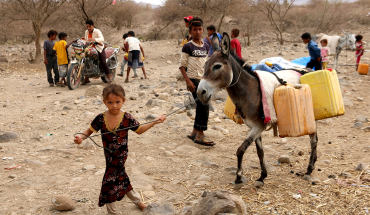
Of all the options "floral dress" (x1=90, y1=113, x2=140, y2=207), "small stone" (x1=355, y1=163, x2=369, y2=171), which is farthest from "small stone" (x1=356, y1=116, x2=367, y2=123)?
"floral dress" (x1=90, y1=113, x2=140, y2=207)

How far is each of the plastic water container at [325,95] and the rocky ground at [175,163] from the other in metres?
0.82

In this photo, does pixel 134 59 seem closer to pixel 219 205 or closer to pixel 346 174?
pixel 346 174

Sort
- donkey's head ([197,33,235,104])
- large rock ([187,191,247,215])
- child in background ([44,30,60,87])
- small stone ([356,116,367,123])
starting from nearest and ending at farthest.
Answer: large rock ([187,191,247,215]) → donkey's head ([197,33,235,104]) → small stone ([356,116,367,123]) → child in background ([44,30,60,87])

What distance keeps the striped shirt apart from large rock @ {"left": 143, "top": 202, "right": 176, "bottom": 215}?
7.53 ft

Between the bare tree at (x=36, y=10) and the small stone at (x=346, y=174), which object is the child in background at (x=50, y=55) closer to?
the bare tree at (x=36, y=10)

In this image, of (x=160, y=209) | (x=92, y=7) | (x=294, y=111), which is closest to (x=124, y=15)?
(x=92, y=7)

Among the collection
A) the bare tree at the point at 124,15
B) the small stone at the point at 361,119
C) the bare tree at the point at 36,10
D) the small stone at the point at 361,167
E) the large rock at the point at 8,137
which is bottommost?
the large rock at the point at 8,137

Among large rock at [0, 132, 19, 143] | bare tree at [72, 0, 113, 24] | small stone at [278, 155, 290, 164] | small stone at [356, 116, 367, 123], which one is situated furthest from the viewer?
bare tree at [72, 0, 113, 24]

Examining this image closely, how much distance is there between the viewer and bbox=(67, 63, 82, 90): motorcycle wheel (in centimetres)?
902

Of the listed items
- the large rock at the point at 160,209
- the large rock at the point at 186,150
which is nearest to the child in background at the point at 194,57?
the large rock at the point at 186,150

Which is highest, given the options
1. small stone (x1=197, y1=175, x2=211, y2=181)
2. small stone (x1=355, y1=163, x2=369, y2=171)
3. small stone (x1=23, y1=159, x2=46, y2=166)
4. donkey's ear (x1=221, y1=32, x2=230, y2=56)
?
donkey's ear (x1=221, y1=32, x2=230, y2=56)

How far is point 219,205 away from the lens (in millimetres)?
2639

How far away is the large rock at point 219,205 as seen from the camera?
8.61 feet

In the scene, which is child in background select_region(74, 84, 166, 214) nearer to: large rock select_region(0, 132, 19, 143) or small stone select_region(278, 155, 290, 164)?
small stone select_region(278, 155, 290, 164)
